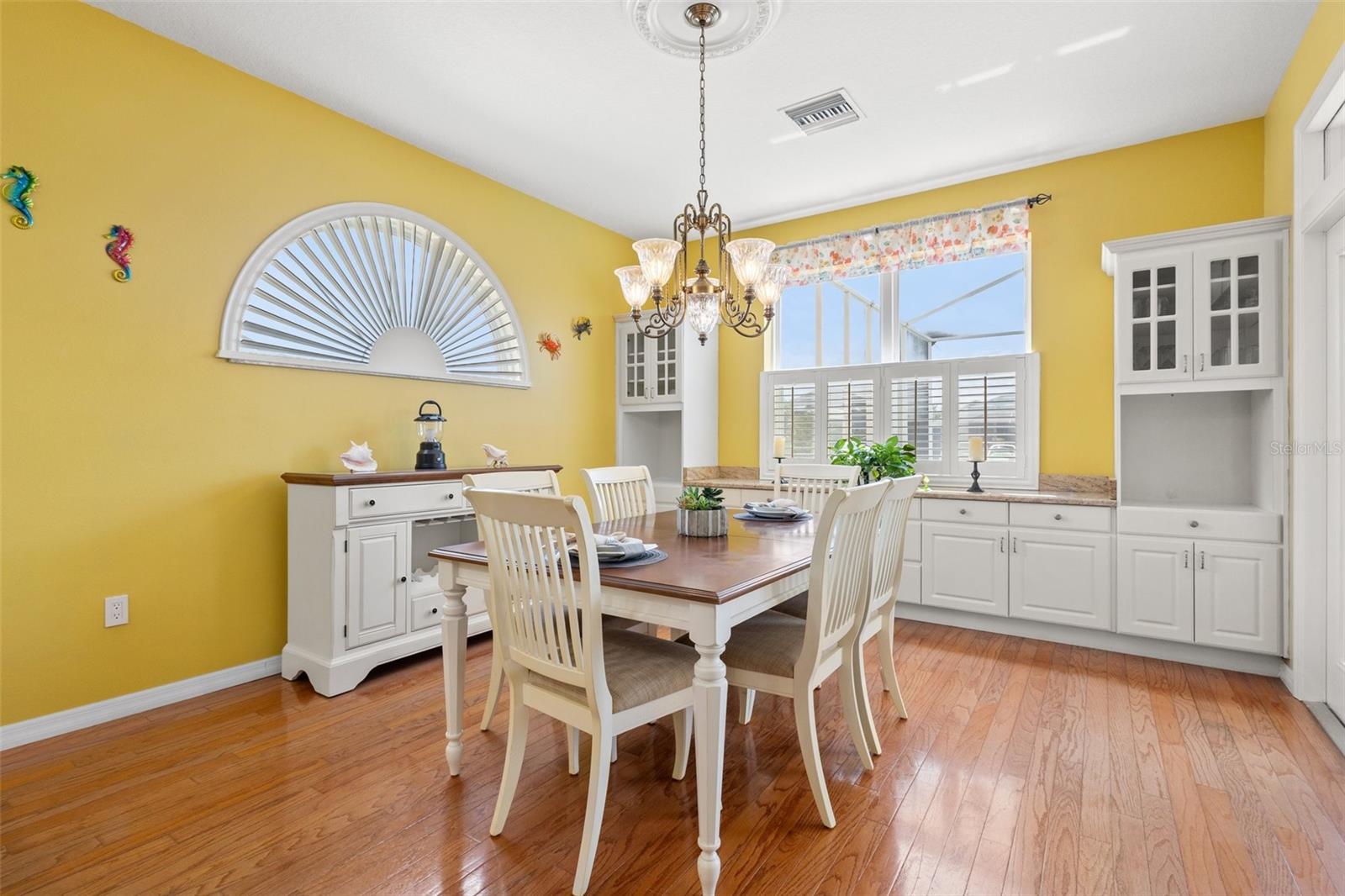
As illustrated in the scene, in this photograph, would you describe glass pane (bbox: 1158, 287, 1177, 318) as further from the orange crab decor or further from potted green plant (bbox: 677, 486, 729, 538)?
the orange crab decor

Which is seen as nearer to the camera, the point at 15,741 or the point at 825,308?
the point at 15,741

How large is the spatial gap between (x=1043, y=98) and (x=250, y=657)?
14.7 feet

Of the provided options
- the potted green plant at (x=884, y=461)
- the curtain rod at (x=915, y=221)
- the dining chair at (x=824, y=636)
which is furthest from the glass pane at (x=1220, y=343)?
the dining chair at (x=824, y=636)

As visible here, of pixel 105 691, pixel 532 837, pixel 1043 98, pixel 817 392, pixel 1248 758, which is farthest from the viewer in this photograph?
pixel 817 392

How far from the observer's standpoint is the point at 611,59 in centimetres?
270

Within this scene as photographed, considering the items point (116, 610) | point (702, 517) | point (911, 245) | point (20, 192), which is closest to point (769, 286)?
point (702, 517)

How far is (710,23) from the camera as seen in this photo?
7.93ft

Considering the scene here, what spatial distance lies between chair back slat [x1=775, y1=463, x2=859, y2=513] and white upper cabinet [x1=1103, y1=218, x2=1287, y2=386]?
1469 millimetres

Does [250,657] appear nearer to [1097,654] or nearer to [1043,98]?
[1097,654]

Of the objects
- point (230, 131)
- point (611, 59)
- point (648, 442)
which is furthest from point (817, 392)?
point (230, 131)

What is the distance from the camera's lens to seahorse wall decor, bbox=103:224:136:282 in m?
2.45

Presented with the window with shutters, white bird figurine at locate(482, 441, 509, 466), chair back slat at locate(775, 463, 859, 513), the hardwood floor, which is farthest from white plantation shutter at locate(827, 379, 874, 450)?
white bird figurine at locate(482, 441, 509, 466)

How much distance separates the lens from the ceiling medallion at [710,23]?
7.68ft

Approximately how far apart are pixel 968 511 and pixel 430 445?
9.51 ft
